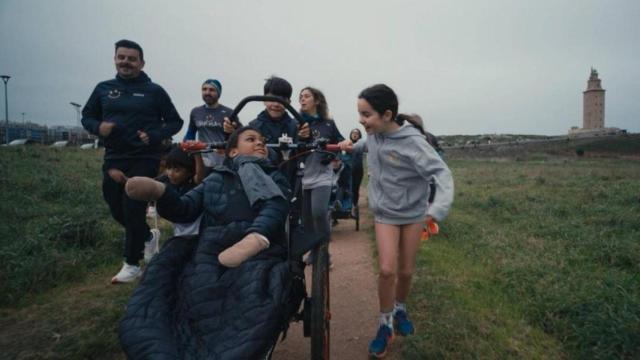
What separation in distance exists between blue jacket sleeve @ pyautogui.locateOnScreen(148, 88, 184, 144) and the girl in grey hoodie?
248 cm

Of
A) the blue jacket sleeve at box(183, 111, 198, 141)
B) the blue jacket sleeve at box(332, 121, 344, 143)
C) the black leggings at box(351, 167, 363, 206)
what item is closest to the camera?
the blue jacket sleeve at box(332, 121, 344, 143)

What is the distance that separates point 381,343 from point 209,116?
148 inches

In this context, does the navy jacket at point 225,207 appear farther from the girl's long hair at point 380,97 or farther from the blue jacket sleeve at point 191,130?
the blue jacket sleeve at point 191,130

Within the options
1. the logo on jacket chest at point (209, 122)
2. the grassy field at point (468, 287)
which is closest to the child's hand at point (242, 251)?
the grassy field at point (468, 287)

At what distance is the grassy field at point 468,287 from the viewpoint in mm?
2963

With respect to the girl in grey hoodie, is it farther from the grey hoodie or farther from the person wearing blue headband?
the person wearing blue headband

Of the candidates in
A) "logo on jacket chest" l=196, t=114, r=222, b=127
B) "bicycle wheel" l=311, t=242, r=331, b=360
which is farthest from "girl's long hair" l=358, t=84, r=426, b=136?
"logo on jacket chest" l=196, t=114, r=222, b=127

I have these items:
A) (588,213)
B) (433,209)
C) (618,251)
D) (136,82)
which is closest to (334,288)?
(433,209)

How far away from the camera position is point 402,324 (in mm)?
3246

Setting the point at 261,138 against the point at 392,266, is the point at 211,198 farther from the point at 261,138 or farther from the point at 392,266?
the point at 392,266

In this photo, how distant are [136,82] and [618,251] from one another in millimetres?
6179

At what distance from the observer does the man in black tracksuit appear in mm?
4145

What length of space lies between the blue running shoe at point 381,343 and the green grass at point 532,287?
0.17 meters

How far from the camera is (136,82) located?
14.2 ft
